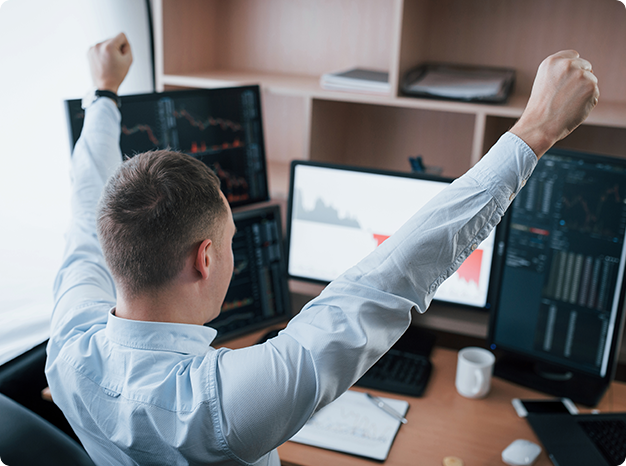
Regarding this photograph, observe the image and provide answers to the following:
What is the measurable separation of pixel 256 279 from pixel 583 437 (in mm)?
908

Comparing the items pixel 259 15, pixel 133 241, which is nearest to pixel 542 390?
pixel 133 241

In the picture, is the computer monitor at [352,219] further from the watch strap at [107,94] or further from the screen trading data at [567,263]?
the watch strap at [107,94]

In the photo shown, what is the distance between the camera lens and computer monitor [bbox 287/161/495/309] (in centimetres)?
147

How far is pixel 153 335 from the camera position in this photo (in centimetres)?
80

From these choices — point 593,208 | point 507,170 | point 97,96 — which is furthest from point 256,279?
point 507,170

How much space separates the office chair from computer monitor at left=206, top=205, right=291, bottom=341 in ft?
2.01

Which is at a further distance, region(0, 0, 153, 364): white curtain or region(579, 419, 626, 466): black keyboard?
region(0, 0, 153, 364): white curtain

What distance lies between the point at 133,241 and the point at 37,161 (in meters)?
0.97

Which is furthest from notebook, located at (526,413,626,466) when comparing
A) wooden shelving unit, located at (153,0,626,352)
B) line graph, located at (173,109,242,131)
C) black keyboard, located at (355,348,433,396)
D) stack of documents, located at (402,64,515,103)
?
line graph, located at (173,109,242,131)

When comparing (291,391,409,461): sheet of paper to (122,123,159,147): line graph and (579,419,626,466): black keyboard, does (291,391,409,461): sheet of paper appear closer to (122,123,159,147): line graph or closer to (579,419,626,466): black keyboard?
(579,419,626,466): black keyboard

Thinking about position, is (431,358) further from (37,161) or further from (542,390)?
(37,161)

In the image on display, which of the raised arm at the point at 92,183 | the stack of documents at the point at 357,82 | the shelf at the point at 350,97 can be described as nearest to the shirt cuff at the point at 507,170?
the raised arm at the point at 92,183

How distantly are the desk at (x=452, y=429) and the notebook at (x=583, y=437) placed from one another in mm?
29

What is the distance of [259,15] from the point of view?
6.19 feet
